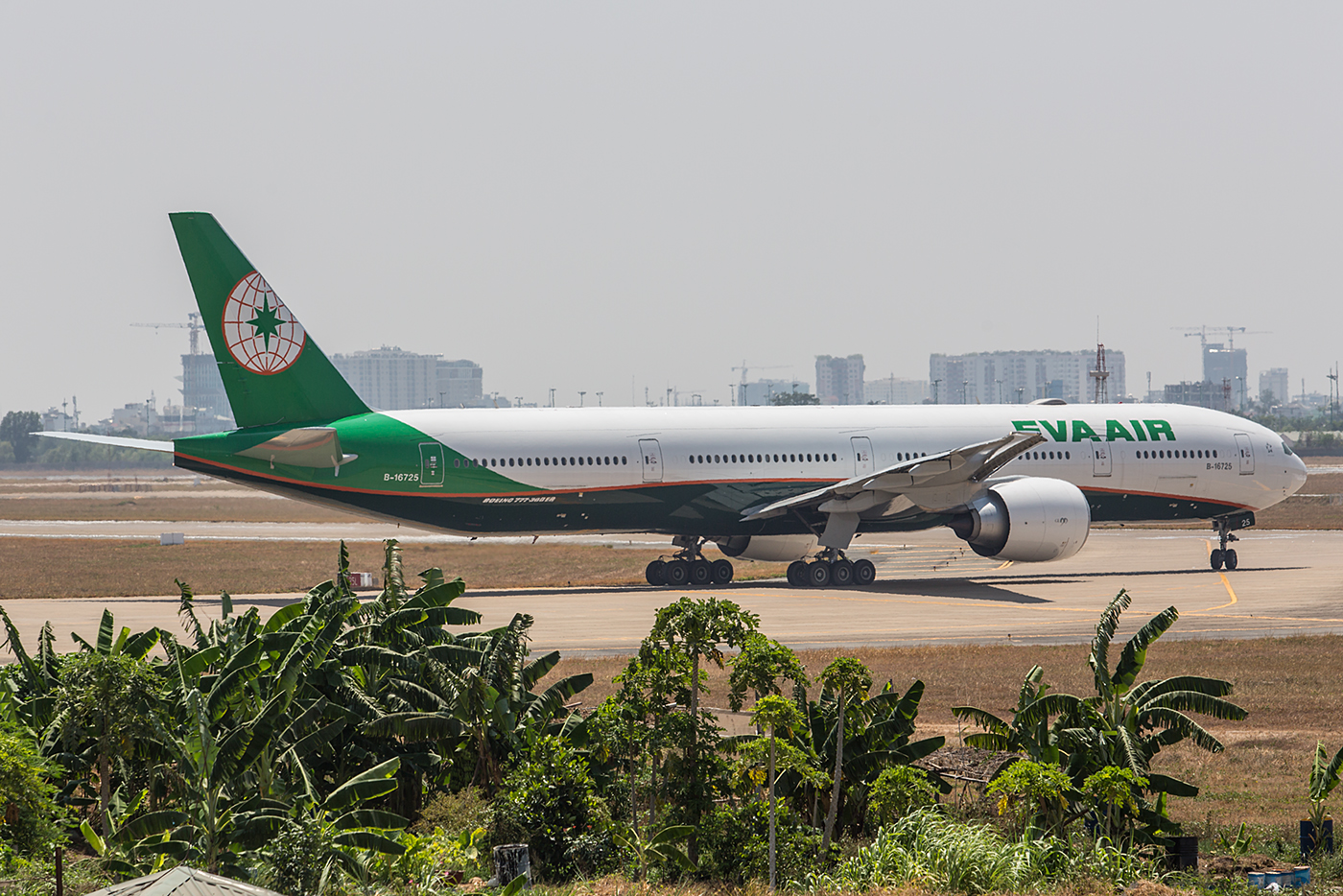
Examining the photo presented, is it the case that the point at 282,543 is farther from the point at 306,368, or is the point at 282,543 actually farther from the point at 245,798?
the point at 245,798

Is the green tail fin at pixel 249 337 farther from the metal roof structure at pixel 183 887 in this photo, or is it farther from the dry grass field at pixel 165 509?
the dry grass field at pixel 165 509

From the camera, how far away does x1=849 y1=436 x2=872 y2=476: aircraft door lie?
40188mm

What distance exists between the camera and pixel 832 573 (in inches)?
1566

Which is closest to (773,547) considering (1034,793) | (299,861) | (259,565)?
(259,565)

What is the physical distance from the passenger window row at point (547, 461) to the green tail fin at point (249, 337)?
394 centimetres

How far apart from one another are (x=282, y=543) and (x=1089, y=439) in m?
34.7

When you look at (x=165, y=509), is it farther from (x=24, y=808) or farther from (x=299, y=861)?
(x=299, y=861)

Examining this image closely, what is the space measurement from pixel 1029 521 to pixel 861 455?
17.1 ft

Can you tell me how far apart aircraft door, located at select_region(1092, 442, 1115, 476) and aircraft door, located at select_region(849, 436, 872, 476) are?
274 inches

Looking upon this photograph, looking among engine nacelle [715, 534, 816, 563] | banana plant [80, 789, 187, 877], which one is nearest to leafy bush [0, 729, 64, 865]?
banana plant [80, 789, 187, 877]

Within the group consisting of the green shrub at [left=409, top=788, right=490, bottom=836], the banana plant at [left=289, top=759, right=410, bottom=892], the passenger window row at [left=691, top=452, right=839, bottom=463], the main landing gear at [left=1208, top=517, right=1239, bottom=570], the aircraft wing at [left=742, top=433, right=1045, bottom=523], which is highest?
the passenger window row at [left=691, top=452, right=839, bottom=463]

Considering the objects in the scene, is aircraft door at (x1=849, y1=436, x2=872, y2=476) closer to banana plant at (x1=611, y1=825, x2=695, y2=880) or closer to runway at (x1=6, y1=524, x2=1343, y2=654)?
runway at (x1=6, y1=524, x2=1343, y2=654)

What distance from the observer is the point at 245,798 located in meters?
13.0

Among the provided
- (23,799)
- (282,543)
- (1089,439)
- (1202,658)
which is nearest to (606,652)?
(1202,658)
